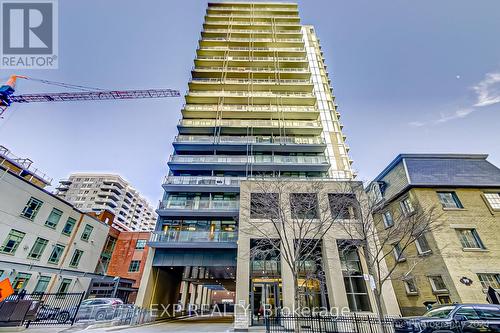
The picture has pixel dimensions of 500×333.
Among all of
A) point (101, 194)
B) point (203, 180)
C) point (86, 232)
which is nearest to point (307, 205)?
point (203, 180)

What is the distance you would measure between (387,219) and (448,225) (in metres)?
4.93

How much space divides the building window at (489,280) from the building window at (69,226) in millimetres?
37085

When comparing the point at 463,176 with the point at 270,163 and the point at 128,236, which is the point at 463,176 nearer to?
the point at 270,163

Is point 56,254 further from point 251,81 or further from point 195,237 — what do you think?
point 251,81

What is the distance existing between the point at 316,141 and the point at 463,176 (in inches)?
577

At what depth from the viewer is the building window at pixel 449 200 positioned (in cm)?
1715

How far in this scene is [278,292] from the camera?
1647 centimetres

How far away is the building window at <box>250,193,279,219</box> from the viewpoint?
1677 cm

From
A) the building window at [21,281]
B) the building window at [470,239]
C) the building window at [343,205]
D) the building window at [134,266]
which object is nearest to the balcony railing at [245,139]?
the building window at [343,205]

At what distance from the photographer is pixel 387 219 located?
2075 cm

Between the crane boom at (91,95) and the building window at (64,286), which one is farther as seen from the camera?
the crane boom at (91,95)

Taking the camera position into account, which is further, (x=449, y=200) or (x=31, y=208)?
(x=31, y=208)

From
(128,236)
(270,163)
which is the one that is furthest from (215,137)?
(128,236)

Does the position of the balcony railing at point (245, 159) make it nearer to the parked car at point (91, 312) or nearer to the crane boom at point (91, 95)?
the parked car at point (91, 312)
